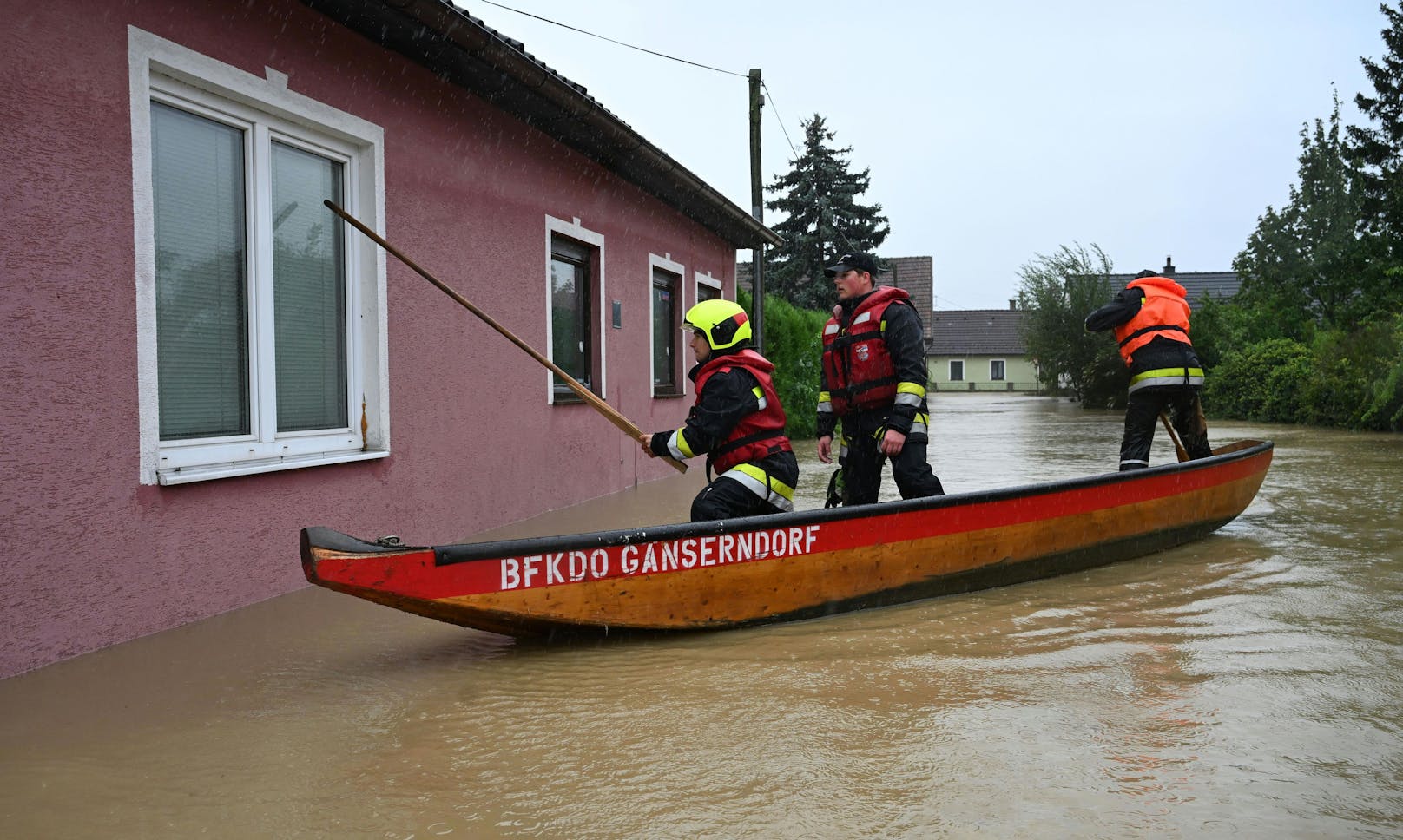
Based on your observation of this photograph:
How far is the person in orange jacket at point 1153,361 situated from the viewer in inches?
297

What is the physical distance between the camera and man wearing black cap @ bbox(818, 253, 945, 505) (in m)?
5.89

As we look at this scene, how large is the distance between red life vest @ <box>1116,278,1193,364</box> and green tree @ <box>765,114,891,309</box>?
108 feet

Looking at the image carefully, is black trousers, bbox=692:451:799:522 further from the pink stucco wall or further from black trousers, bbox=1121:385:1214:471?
black trousers, bbox=1121:385:1214:471

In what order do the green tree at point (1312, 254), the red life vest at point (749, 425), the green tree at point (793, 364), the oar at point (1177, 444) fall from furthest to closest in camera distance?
the green tree at point (1312, 254) < the green tree at point (793, 364) < the oar at point (1177, 444) < the red life vest at point (749, 425)

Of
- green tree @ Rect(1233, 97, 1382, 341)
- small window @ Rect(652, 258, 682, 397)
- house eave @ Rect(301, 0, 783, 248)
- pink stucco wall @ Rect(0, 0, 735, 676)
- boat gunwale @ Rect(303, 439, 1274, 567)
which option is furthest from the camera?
green tree @ Rect(1233, 97, 1382, 341)

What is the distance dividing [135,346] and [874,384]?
378 cm

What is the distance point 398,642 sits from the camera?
4914mm

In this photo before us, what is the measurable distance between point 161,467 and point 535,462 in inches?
162

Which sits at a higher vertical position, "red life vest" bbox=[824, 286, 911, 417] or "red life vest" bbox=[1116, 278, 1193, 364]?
"red life vest" bbox=[1116, 278, 1193, 364]

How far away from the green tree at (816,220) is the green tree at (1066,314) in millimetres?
8271

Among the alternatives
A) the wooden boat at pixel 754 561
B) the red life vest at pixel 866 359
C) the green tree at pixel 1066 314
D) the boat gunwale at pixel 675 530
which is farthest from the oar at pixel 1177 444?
the green tree at pixel 1066 314

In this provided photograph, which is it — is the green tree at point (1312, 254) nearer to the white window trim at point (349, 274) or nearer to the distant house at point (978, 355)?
the distant house at point (978, 355)

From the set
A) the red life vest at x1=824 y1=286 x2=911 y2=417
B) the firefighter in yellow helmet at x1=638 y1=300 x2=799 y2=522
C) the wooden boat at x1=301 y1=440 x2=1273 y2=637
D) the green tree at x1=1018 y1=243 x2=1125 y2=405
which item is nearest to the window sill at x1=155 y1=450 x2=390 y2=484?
the wooden boat at x1=301 y1=440 x2=1273 y2=637

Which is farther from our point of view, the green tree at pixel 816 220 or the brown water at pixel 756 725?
the green tree at pixel 816 220
